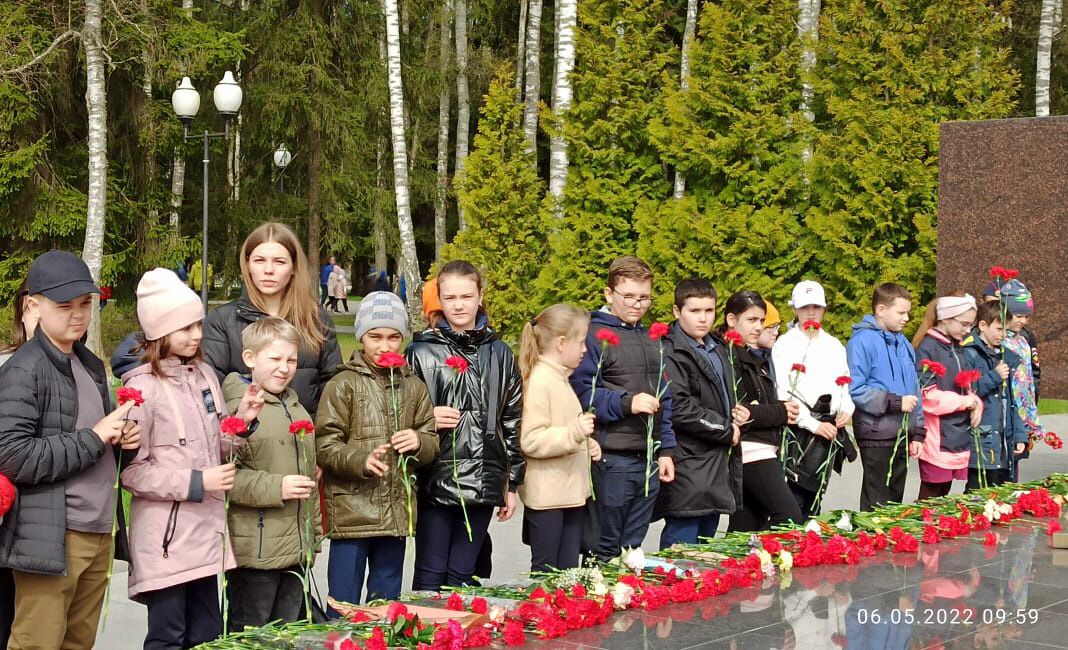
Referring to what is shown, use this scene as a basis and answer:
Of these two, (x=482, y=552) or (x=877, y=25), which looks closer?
(x=482, y=552)

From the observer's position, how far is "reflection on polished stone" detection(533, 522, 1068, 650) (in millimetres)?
4164

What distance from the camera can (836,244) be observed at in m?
16.6

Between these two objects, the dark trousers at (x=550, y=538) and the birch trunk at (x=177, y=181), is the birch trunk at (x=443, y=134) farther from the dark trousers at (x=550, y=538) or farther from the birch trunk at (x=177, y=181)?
the dark trousers at (x=550, y=538)

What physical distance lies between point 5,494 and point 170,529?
1.97ft

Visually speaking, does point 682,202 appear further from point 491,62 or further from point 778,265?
point 491,62

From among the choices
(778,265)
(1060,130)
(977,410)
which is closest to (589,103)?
(778,265)

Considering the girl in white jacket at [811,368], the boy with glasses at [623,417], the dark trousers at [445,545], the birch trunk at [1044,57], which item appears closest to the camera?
the dark trousers at [445,545]

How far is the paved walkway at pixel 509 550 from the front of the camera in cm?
572

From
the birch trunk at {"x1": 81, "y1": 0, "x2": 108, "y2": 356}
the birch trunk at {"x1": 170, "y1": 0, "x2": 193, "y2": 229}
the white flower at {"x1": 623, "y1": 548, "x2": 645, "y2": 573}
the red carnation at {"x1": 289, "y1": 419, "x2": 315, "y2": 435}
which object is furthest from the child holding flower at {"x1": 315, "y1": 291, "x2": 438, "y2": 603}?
the birch trunk at {"x1": 170, "y1": 0, "x2": 193, "y2": 229}

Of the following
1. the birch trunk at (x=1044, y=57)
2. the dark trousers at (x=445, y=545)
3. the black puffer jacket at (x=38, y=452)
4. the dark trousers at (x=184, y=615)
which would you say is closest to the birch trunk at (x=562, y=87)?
the birch trunk at (x=1044, y=57)

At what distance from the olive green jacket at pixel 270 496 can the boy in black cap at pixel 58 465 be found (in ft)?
1.39

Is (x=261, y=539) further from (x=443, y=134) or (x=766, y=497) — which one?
(x=443, y=134)

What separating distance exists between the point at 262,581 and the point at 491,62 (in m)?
30.3

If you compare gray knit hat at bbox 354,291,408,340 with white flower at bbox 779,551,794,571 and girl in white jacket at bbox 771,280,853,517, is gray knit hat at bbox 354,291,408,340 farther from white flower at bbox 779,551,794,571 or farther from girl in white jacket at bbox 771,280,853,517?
girl in white jacket at bbox 771,280,853,517
